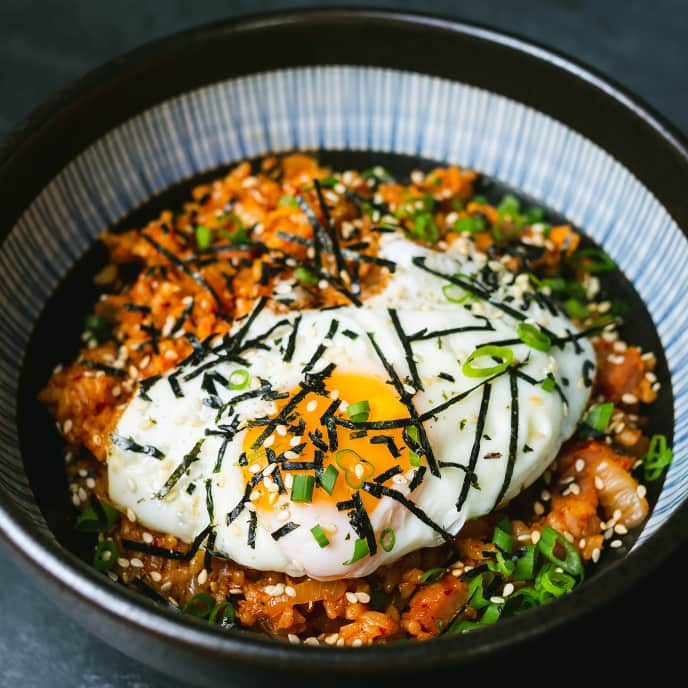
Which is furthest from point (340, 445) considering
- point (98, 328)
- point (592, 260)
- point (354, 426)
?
point (592, 260)

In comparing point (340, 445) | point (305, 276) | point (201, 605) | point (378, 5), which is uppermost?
point (378, 5)

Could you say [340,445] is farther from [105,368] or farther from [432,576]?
[105,368]

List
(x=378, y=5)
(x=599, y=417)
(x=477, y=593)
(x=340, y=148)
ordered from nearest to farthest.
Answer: (x=477, y=593) < (x=599, y=417) < (x=340, y=148) < (x=378, y=5)

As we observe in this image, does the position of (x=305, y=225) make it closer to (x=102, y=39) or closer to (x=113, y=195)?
(x=113, y=195)

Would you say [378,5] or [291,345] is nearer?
[291,345]

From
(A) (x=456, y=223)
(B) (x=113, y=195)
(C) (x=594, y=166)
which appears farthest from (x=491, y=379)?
(B) (x=113, y=195)

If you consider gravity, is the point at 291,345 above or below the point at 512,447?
below
